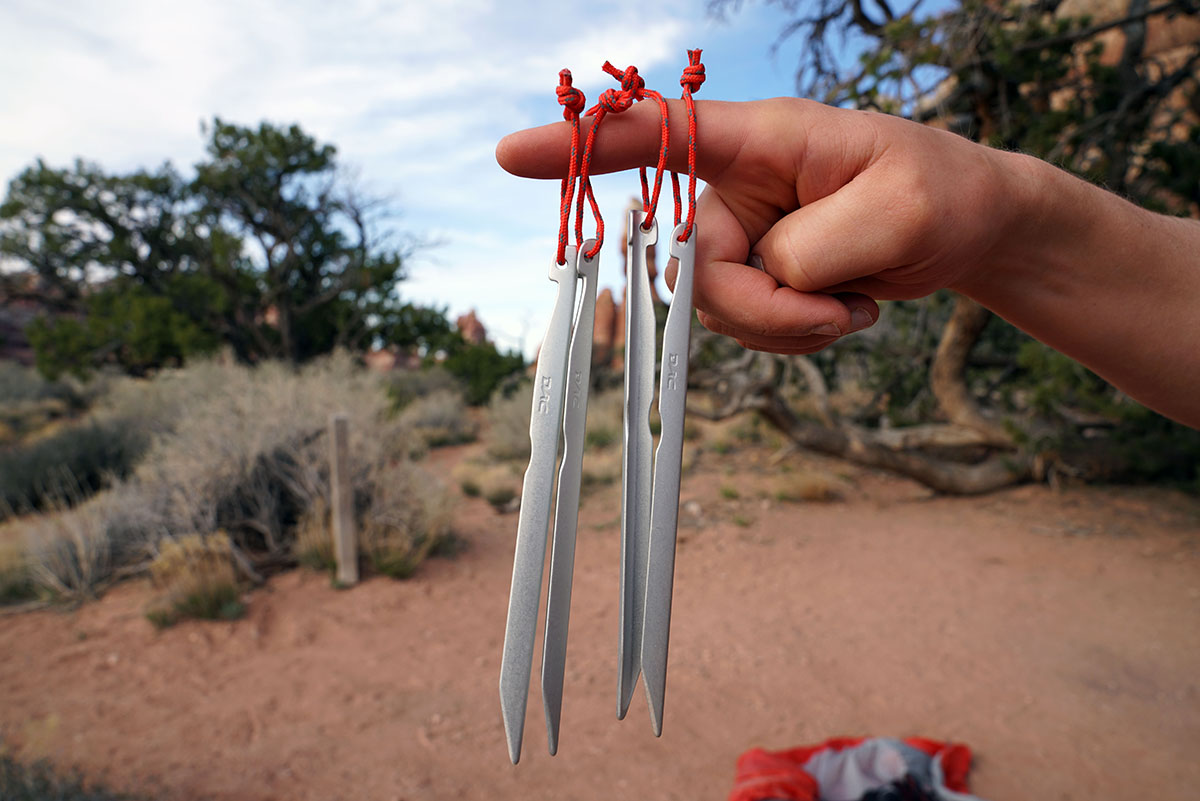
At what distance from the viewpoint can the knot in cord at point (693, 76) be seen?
45.8 inches

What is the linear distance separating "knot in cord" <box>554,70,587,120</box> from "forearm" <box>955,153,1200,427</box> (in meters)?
0.72

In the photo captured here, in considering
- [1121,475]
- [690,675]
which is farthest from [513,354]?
[690,675]

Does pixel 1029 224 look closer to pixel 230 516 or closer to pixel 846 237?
pixel 846 237

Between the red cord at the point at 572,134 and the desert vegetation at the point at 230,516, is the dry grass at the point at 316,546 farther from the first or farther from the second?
the red cord at the point at 572,134

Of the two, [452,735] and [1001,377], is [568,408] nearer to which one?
[452,735]

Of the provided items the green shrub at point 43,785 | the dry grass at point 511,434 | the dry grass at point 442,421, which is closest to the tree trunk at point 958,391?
the dry grass at point 511,434

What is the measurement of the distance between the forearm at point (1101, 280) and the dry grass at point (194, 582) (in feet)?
17.3

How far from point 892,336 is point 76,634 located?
30.2ft

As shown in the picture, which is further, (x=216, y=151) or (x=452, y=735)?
(x=216, y=151)

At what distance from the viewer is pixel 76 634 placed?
4895 millimetres

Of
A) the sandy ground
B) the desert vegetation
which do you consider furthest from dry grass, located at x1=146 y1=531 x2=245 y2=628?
the sandy ground

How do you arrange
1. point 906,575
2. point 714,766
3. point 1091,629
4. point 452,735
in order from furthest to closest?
1. point 906,575
2. point 1091,629
3. point 452,735
4. point 714,766

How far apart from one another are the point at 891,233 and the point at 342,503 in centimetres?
521

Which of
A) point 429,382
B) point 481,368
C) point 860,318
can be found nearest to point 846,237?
point 860,318
